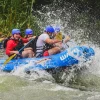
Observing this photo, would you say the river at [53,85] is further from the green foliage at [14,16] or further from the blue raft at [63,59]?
the green foliage at [14,16]

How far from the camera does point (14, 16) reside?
14.6m

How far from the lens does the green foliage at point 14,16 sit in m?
14.6

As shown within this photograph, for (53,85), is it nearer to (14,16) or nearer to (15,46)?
(15,46)

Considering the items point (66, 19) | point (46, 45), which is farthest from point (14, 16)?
point (46, 45)

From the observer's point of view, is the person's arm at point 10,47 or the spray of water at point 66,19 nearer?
the person's arm at point 10,47

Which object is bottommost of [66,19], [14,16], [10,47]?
[66,19]

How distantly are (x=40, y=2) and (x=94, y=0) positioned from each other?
2610mm

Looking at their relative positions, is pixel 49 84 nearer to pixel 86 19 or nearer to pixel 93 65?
pixel 93 65

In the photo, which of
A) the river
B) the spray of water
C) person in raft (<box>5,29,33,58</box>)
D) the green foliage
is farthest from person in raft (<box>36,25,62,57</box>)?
the green foliage

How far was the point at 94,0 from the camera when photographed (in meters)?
19.6

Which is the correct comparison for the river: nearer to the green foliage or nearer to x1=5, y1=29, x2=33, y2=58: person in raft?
x1=5, y1=29, x2=33, y2=58: person in raft

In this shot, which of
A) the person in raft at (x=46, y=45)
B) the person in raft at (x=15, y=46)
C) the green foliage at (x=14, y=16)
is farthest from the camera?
the green foliage at (x=14, y=16)

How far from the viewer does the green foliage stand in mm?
14586

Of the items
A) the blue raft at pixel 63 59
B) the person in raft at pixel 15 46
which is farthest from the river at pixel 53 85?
the person in raft at pixel 15 46
